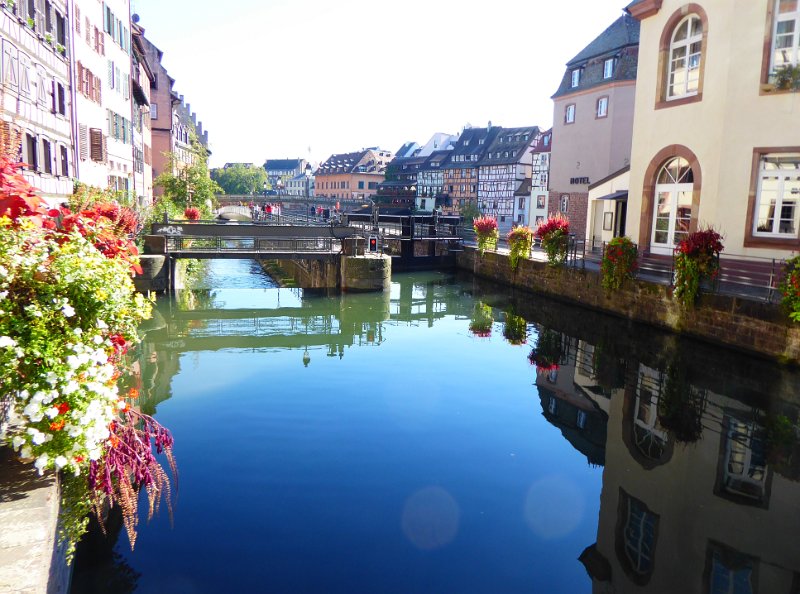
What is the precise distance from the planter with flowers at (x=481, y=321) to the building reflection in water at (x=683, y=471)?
12.3 feet

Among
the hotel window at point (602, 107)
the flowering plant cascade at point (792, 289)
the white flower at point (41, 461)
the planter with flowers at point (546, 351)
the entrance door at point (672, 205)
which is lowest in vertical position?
the planter with flowers at point (546, 351)

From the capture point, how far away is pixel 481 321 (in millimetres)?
19203

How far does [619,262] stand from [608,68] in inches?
780

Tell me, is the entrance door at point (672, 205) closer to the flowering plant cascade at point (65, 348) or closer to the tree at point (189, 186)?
the flowering plant cascade at point (65, 348)

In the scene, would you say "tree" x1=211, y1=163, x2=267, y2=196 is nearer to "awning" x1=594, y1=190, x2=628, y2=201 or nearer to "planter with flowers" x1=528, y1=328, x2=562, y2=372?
"awning" x1=594, y1=190, x2=628, y2=201

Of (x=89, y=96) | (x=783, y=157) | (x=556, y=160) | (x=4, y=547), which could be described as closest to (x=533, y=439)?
(x=4, y=547)

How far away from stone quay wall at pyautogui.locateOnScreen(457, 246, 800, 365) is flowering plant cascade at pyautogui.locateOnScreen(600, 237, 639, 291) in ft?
0.88

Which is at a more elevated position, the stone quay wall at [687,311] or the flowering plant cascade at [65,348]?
the flowering plant cascade at [65,348]

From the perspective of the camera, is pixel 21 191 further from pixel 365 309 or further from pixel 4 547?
pixel 365 309

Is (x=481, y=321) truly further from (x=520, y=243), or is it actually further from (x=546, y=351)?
(x=520, y=243)

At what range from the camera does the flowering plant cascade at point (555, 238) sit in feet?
70.3

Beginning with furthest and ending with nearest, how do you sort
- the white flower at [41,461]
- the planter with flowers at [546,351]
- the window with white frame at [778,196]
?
the window with white frame at [778,196]
the planter with flowers at [546,351]
the white flower at [41,461]

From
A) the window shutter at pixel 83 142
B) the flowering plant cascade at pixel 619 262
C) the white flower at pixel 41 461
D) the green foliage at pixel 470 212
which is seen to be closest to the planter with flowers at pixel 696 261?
the flowering plant cascade at pixel 619 262

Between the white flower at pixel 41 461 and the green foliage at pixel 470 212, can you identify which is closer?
the white flower at pixel 41 461
